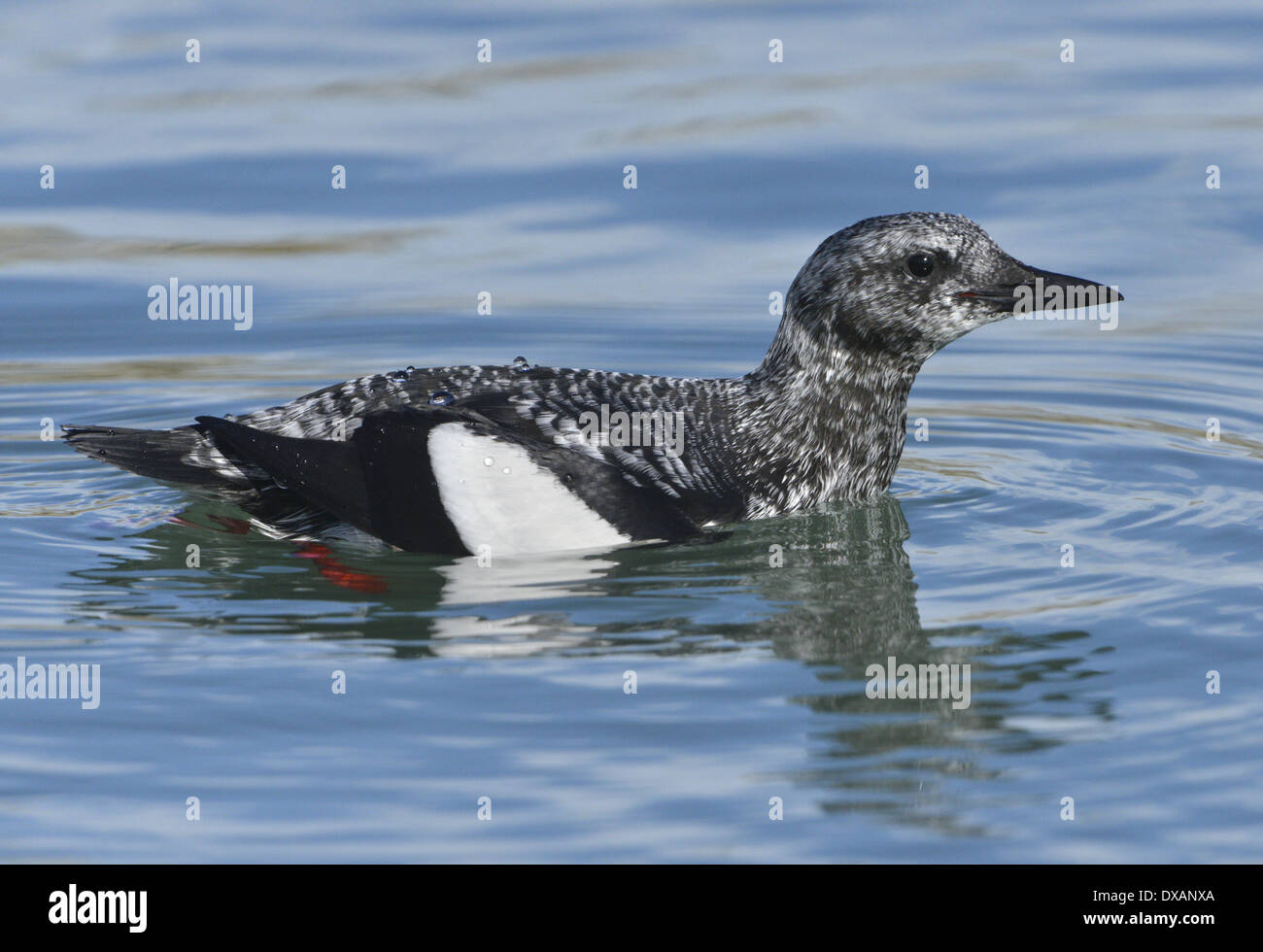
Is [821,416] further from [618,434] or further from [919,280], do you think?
[618,434]

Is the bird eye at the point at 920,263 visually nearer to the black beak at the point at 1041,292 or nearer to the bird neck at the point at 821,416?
the black beak at the point at 1041,292

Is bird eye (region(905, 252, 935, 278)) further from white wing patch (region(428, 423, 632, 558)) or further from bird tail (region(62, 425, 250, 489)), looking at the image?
bird tail (region(62, 425, 250, 489))

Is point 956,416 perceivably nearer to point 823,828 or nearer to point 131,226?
point 823,828

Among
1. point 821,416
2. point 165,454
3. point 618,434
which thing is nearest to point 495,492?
point 618,434

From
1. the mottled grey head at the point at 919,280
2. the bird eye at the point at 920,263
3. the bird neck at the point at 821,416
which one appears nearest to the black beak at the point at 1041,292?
the mottled grey head at the point at 919,280

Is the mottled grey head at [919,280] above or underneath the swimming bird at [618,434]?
above

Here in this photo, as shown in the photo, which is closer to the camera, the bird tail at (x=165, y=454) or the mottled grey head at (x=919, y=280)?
the bird tail at (x=165, y=454)

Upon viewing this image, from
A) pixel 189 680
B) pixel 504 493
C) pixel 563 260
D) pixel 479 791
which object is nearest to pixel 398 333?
pixel 563 260

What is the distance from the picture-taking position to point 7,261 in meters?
14.9

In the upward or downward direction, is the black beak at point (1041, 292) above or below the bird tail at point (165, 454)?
above

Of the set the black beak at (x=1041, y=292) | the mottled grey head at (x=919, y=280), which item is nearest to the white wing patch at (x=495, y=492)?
the mottled grey head at (x=919, y=280)

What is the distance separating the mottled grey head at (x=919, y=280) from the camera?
980 cm

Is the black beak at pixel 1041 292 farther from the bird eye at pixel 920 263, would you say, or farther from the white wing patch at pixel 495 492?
the white wing patch at pixel 495 492

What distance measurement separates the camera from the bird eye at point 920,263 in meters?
9.77
